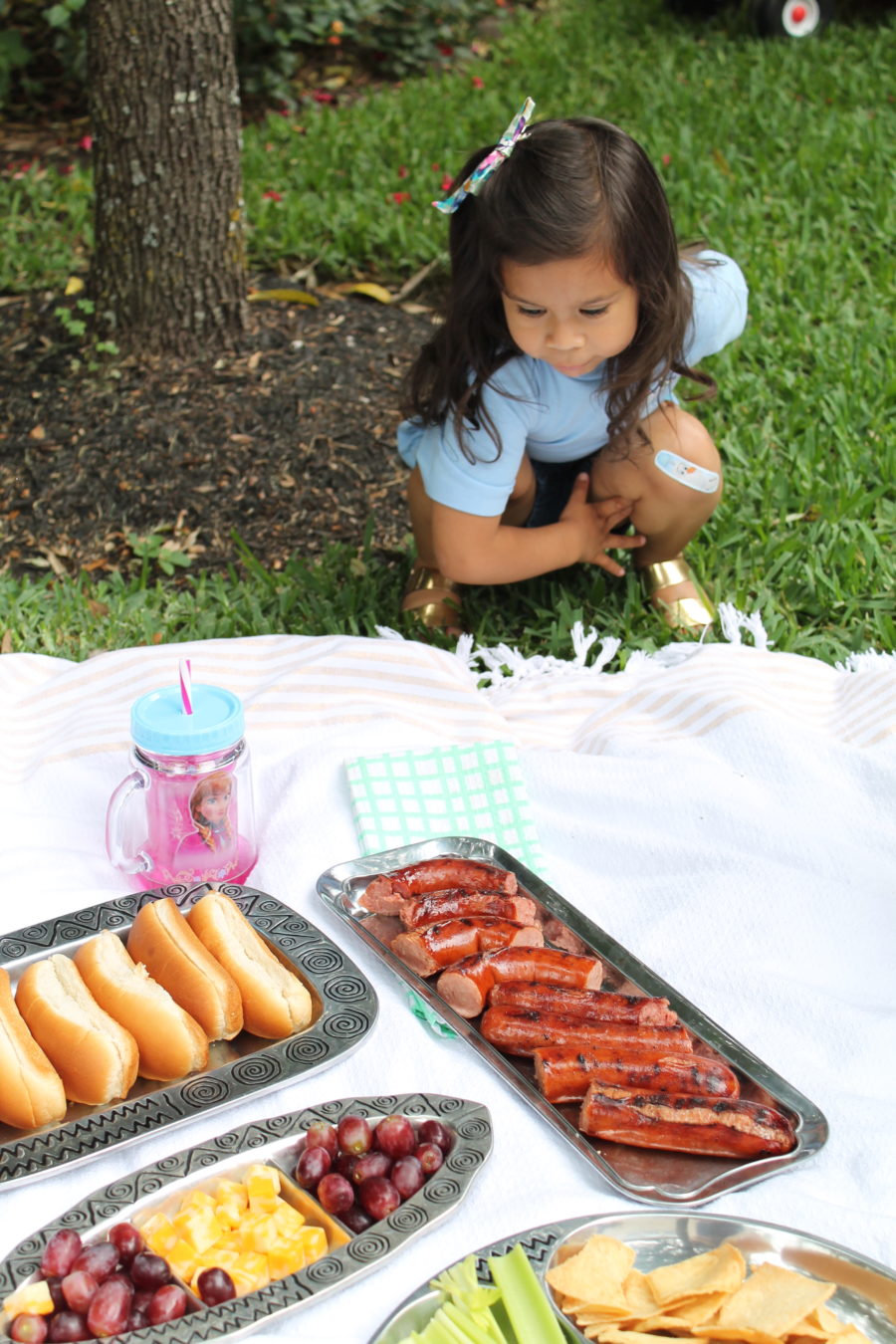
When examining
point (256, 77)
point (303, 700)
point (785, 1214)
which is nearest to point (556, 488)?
point (303, 700)

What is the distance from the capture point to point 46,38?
694 centimetres

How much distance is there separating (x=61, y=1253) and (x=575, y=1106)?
65cm

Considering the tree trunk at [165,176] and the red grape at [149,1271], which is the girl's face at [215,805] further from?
the tree trunk at [165,176]

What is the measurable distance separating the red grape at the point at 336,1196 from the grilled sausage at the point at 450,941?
458 mm

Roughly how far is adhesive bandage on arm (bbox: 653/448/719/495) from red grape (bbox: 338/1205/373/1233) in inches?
77.3

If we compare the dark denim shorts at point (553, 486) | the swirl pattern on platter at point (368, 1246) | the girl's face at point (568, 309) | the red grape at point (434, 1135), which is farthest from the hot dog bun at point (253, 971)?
the dark denim shorts at point (553, 486)

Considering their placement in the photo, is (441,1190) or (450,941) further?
(450,941)

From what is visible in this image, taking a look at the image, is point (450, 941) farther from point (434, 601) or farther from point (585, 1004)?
point (434, 601)

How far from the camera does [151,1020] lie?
5.76ft

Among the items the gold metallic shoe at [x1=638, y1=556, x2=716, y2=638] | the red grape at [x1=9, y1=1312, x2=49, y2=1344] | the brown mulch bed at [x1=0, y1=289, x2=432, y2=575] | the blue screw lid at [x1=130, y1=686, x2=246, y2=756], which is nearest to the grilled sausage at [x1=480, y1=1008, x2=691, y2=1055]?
the blue screw lid at [x1=130, y1=686, x2=246, y2=756]

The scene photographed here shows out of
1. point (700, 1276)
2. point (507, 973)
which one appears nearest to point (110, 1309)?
point (700, 1276)

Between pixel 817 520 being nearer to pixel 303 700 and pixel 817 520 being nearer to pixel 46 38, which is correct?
pixel 303 700

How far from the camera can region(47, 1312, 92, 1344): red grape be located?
1.36 meters

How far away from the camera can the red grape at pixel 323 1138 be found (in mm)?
1607
